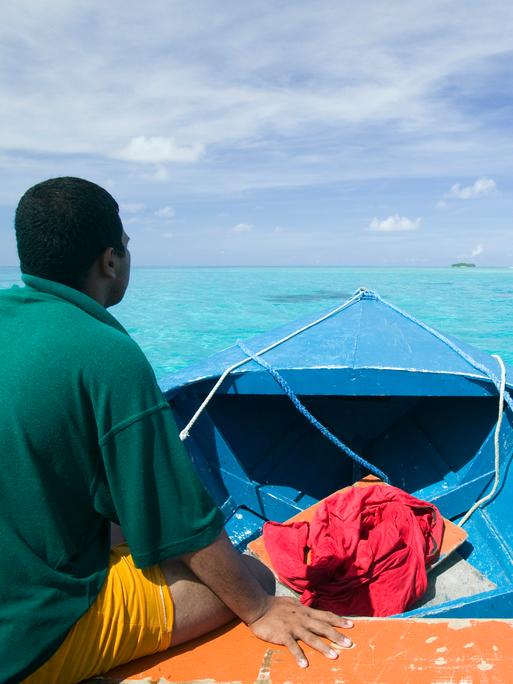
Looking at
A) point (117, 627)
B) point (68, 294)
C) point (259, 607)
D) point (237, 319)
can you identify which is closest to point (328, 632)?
point (259, 607)

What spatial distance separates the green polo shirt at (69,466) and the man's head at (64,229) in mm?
58

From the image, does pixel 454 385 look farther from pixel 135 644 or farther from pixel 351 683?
pixel 135 644

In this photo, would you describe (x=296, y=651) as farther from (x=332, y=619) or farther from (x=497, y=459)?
(x=497, y=459)

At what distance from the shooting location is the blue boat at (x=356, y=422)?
263 cm

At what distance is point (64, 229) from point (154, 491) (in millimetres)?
545

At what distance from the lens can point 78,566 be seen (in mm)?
1086

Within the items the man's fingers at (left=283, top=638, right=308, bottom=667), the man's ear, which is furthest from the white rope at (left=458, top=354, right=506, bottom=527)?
the man's ear

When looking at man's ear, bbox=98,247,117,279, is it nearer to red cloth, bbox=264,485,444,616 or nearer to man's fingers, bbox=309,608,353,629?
man's fingers, bbox=309,608,353,629

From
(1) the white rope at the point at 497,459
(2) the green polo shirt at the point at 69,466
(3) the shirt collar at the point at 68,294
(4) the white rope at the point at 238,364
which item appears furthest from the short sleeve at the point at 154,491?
(1) the white rope at the point at 497,459

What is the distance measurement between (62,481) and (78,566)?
186 millimetres

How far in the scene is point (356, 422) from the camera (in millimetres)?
3469

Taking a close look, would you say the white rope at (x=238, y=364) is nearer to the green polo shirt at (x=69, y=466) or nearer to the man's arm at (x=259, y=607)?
the man's arm at (x=259, y=607)

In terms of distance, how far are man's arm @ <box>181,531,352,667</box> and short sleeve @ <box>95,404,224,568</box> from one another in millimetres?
57

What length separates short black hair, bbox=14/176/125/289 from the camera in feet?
A: 3.66
